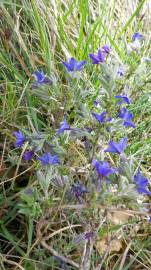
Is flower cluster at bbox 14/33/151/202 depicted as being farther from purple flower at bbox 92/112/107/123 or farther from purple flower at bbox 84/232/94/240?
purple flower at bbox 84/232/94/240

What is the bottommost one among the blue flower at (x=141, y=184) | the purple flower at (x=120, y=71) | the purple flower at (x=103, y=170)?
the blue flower at (x=141, y=184)

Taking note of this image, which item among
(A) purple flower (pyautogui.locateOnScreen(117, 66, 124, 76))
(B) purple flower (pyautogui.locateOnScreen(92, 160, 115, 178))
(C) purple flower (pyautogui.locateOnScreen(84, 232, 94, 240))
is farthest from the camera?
(A) purple flower (pyautogui.locateOnScreen(117, 66, 124, 76))

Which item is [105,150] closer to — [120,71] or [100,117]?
[100,117]

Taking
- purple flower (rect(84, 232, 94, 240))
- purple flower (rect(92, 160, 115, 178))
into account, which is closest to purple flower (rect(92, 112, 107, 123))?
purple flower (rect(92, 160, 115, 178))

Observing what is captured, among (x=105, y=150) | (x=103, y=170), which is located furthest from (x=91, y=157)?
(x=103, y=170)

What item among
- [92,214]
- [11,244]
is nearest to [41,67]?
[11,244]

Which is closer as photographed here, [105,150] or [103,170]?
[103,170]

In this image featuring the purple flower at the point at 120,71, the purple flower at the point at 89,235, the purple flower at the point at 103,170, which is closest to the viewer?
the purple flower at the point at 103,170

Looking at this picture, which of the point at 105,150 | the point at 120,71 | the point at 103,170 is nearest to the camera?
the point at 103,170

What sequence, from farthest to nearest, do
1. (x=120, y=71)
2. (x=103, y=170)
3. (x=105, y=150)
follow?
(x=120, y=71), (x=105, y=150), (x=103, y=170)

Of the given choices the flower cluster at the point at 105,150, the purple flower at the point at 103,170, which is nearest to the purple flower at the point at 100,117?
the flower cluster at the point at 105,150

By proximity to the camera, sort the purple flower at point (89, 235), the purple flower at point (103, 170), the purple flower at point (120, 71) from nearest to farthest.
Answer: the purple flower at point (103, 170)
the purple flower at point (89, 235)
the purple flower at point (120, 71)

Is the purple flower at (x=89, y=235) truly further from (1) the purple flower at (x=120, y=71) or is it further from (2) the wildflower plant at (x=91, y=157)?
(1) the purple flower at (x=120, y=71)
